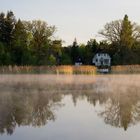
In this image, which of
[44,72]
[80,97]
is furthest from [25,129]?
Result: [44,72]

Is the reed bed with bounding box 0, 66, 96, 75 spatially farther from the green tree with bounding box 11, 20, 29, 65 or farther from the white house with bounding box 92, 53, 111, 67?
the white house with bounding box 92, 53, 111, 67

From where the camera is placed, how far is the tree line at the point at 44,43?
159 feet

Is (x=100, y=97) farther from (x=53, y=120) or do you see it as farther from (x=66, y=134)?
(x=66, y=134)

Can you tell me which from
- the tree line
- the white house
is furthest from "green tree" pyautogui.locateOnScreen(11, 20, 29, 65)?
the white house

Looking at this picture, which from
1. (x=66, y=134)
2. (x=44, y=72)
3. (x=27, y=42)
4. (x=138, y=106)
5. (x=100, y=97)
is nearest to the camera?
(x=66, y=134)

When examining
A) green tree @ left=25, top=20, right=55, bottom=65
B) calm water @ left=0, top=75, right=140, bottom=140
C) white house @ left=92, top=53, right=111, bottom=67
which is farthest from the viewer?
white house @ left=92, top=53, right=111, bottom=67

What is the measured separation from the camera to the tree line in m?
48.5

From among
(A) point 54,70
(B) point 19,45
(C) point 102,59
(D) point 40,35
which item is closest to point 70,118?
(A) point 54,70

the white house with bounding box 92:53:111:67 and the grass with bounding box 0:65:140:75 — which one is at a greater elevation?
the white house with bounding box 92:53:111:67

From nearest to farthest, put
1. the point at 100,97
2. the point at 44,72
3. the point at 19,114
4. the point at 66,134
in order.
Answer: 1. the point at 66,134
2. the point at 19,114
3. the point at 100,97
4. the point at 44,72

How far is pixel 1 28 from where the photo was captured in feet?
172

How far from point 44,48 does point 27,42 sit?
2.70m

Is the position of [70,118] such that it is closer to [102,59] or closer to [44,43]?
[44,43]

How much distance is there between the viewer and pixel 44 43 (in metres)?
54.8
